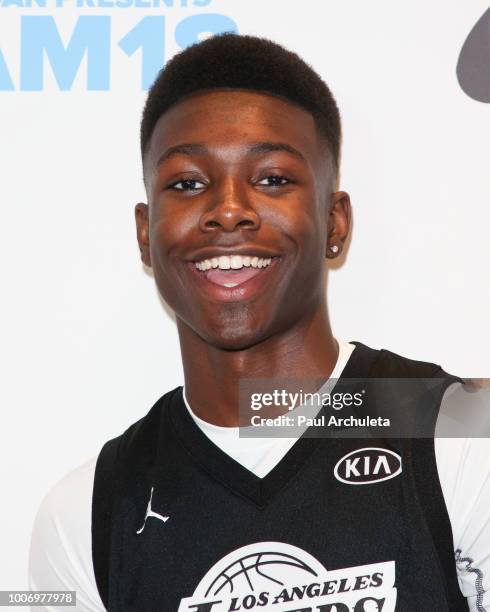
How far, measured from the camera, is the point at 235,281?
117cm

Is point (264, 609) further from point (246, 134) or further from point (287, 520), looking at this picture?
point (246, 134)

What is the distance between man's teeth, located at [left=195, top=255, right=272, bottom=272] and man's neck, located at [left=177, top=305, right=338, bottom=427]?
111mm

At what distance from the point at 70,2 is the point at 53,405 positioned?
26.1 inches

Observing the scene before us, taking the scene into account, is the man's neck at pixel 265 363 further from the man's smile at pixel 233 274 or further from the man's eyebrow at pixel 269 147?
the man's eyebrow at pixel 269 147

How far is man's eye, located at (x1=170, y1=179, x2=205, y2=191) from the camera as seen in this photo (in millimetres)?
1188

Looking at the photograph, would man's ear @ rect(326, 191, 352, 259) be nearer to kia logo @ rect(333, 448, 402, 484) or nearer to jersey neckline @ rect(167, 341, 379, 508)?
jersey neckline @ rect(167, 341, 379, 508)

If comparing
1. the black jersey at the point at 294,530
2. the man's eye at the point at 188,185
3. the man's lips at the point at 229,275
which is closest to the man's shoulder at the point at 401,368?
the black jersey at the point at 294,530

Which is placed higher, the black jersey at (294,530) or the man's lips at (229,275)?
the man's lips at (229,275)

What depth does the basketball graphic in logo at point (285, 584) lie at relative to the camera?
42.7 inches

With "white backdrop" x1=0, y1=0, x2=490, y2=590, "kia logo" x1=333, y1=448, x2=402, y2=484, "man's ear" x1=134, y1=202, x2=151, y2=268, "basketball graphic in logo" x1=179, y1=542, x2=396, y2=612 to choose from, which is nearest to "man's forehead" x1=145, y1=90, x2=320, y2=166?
"man's ear" x1=134, y1=202, x2=151, y2=268

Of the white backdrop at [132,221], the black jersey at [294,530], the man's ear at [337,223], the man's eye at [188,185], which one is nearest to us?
the black jersey at [294,530]

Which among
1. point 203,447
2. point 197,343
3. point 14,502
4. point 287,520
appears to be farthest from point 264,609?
point 14,502

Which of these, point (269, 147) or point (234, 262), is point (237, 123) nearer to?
point (269, 147)

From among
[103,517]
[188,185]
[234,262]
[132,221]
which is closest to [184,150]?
[188,185]
